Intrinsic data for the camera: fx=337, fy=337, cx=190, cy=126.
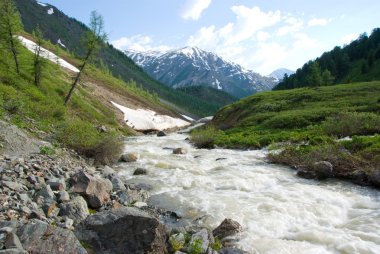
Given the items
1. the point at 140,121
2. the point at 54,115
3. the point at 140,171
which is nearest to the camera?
the point at 140,171

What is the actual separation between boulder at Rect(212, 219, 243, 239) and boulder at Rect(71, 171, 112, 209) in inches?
181

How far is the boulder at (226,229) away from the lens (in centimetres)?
1165

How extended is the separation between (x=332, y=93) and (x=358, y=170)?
47460 millimetres

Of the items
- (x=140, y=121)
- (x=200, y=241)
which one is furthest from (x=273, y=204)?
(x=140, y=121)

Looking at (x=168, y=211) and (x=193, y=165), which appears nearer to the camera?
(x=168, y=211)

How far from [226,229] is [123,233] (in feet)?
13.8

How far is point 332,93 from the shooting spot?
63312mm

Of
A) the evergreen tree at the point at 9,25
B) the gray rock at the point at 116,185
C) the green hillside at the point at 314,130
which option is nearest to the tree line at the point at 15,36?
the evergreen tree at the point at 9,25

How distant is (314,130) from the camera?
37188 millimetres

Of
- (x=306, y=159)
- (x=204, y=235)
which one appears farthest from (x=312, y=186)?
(x=204, y=235)

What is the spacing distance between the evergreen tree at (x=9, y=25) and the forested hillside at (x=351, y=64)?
8856 cm

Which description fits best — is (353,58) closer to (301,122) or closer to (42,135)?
(301,122)

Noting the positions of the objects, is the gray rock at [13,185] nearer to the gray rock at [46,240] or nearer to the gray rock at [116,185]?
the gray rock at [46,240]

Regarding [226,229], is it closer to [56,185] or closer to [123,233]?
[123,233]
